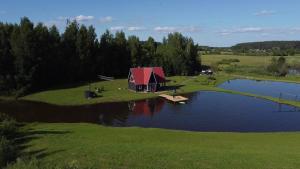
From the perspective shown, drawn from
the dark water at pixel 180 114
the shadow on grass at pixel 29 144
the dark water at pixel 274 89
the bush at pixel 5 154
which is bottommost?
the dark water at pixel 180 114

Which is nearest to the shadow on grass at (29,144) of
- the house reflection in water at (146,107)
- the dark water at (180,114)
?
the dark water at (180,114)

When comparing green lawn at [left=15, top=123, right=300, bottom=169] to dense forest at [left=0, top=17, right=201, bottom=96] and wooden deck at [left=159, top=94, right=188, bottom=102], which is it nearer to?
wooden deck at [left=159, top=94, right=188, bottom=102]

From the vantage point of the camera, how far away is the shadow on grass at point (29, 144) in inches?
1095

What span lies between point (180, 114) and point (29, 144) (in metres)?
28.6

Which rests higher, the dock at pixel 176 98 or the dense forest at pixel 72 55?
the dense forest at pixel 72 55

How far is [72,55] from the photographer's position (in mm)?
91625

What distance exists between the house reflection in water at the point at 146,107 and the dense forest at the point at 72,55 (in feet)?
80.9

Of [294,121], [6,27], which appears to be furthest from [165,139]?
[6,27]

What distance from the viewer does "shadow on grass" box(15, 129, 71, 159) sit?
27.8 metres

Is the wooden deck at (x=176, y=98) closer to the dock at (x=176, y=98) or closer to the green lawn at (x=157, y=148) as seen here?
the dock at (x=176, y=98)

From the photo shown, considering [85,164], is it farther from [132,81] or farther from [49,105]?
[132,81]

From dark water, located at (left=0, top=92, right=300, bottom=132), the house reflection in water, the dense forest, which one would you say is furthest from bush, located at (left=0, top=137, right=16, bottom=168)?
the dense forest

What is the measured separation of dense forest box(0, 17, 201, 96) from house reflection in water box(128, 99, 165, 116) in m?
24.6

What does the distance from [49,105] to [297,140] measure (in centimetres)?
4337
